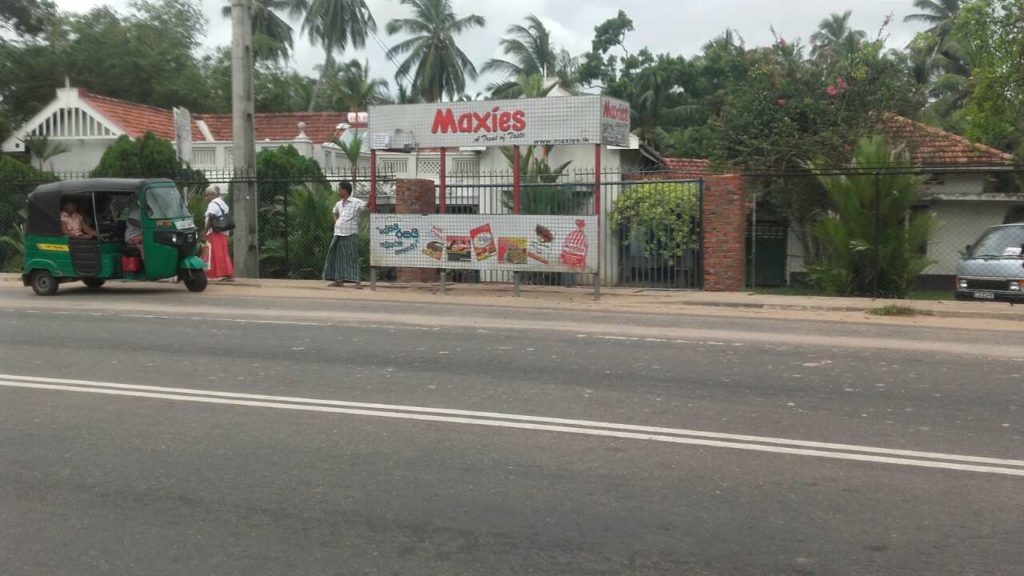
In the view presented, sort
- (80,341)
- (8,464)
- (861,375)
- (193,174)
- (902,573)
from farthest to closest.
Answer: (193,174) → (80,341) → (861,375) → (8,464) → (902,573)

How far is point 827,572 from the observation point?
4.27 meters

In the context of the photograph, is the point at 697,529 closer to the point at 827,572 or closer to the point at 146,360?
the point at 827,572

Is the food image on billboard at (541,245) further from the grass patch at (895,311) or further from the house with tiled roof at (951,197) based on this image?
the house with tiled roof at (951,197)

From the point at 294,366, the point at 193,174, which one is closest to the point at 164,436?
the point at 294,366

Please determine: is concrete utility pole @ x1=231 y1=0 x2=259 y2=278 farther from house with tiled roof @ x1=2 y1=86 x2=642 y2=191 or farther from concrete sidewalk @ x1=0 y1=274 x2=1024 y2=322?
house with tiled roof @ x1=2 y1=86 x2=642 y2=191

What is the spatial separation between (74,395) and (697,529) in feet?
17.4

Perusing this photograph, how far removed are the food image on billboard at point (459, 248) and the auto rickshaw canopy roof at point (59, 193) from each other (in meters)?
4.76

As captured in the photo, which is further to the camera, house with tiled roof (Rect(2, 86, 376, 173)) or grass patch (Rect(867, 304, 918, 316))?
house with tiled roof (Rect(2, 86, 376, 173))

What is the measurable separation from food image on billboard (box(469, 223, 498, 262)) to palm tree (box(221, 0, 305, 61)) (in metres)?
40.9

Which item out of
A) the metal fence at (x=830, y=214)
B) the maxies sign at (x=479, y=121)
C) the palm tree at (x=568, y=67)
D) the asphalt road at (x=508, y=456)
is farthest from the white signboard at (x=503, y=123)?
the palm tree at (x=568, y=67)

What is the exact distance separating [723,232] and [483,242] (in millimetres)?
3952

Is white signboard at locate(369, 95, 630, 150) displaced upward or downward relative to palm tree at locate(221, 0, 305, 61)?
downward

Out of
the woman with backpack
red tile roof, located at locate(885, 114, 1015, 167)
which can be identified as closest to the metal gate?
the woman with backpack

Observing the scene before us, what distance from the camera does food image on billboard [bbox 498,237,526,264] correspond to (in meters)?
15.0
